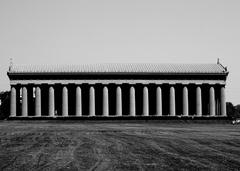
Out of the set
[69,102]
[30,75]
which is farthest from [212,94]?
[30,75]

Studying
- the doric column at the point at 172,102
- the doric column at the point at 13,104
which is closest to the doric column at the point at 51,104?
the doric column at the point at 13,104

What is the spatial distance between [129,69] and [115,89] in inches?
330

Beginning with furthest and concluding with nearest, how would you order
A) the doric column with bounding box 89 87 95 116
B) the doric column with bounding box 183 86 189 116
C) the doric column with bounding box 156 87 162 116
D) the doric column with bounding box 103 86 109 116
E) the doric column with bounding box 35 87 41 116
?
the doric column with bounding box 183 86 189 116 < the doric column with bounding box 156 87 162 116 < the doric column with bounding box 89 87 95 116 < the doric column with bounding box 103 86 109 116 < the doric column with bounding box 35 87 41 116

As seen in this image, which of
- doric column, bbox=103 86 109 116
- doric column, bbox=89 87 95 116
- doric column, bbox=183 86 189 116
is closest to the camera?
doric column, bbox=103 86 109 116

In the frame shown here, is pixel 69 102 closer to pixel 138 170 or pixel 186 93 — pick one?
pixel 186 93

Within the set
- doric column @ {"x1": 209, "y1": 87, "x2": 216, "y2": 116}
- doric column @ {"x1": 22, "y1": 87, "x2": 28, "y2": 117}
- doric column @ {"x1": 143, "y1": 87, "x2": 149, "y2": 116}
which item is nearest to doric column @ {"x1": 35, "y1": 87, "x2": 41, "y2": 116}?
doric column @ {"x1": 22, "y1": 87, "x2": 28, "y2": 117}

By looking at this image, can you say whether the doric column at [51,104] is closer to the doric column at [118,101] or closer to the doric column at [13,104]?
the doric column at [13,104]

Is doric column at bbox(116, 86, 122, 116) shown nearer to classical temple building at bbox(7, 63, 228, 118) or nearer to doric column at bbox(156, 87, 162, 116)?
classical temple building at bbox(7, 63, 228, 118)

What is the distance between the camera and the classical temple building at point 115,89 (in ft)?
451

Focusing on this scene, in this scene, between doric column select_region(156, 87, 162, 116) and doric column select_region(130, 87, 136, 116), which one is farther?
doric column select_region(156, 87, 162, 116)

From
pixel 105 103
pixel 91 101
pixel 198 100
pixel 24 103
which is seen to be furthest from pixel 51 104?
pixel 198 100

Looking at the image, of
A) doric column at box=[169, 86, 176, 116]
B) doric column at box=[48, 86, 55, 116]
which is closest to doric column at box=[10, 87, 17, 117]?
doric column at box=[48, 86, 55, 116]

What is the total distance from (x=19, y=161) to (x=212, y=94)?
120 metres

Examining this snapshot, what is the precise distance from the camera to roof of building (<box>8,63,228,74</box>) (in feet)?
465
